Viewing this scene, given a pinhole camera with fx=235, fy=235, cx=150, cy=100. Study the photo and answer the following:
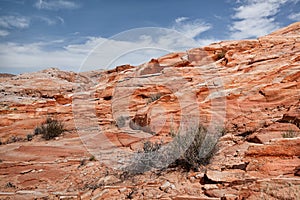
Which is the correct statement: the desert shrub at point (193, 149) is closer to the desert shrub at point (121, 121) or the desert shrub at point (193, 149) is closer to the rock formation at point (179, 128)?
the rock formation at point (179, 128)

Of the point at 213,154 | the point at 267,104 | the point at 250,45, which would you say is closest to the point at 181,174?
the point at 213,154

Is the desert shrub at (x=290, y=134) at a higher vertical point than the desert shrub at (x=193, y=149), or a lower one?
higher

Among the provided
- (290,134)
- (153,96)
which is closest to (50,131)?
(153,96)

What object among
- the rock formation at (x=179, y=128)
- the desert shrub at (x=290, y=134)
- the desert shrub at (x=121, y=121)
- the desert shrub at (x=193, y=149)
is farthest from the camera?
the desert shrub at (x=121, y=121)

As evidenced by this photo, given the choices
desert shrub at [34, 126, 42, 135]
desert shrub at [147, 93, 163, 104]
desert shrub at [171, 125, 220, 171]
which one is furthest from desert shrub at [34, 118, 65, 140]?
desert shrub at [171, 125, 220, 171]

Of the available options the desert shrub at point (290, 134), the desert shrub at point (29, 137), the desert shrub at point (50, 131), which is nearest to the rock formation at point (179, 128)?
the desert shrub at point (290, 134)

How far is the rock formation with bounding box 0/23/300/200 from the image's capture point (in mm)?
3727

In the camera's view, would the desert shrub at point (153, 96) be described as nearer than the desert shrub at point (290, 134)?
No

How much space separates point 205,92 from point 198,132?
3.97m

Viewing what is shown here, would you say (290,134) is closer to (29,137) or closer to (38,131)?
(29,137)

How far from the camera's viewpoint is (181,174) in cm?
435

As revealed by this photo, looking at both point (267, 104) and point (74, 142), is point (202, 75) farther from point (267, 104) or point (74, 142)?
point (74, 142)

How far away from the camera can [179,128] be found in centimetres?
708

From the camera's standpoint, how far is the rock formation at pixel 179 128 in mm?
3727
